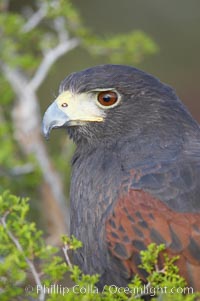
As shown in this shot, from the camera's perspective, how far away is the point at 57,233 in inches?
259

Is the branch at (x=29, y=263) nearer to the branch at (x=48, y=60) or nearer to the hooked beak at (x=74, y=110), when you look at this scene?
the hooked beak at (x=74, y=110)

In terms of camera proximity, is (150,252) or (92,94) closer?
(150,252)

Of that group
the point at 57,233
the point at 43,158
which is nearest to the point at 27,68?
the point at 43,158

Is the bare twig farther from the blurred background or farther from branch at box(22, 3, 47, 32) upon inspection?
branch at box(22, 3, 47, 32)

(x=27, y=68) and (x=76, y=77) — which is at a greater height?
(x=27, y=68)

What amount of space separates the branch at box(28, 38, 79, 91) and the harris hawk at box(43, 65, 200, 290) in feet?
5.44

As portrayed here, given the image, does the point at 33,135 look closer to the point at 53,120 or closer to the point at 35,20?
the point at 35,20

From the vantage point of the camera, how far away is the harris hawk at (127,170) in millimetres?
4070

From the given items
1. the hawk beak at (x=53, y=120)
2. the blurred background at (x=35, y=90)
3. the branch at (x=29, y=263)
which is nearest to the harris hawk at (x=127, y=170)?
the hawk beak at (x=53, y=120)

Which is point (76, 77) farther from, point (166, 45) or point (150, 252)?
point (166, 45)

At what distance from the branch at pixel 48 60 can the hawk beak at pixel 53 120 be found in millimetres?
1804

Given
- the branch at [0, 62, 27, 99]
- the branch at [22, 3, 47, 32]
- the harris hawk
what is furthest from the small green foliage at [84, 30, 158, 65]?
the harris hawk

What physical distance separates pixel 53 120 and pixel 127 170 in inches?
20.3

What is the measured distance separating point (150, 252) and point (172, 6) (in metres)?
9.89
